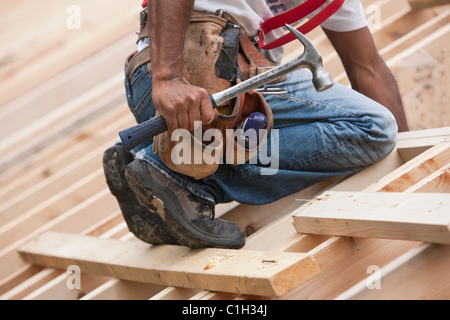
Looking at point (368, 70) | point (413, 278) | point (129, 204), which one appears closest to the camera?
point (413, 278)

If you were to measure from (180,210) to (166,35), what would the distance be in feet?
1.63

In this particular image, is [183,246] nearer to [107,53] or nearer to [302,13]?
[302,13]

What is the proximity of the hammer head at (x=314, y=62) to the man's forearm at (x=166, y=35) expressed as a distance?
0.93 ft

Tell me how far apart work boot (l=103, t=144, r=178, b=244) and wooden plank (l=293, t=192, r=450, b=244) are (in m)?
0.53

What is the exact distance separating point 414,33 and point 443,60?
15.0 inches

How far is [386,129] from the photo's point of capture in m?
2.04

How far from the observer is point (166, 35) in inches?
66.7

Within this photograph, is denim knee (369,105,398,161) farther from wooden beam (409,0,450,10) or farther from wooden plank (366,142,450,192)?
wooden beam (409,0,450,10)

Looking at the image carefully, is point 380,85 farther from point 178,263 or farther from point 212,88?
point 178,263

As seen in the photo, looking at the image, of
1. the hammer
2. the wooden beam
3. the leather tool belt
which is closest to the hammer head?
the hammer

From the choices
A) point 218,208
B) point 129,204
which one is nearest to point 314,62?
point 129,204

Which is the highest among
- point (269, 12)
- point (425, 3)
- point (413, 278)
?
point (269, 12)

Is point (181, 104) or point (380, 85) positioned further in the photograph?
point (380, 85)

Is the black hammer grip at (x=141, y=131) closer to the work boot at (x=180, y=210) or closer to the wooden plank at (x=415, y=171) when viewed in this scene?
the work boot at (x=180, y=210)
